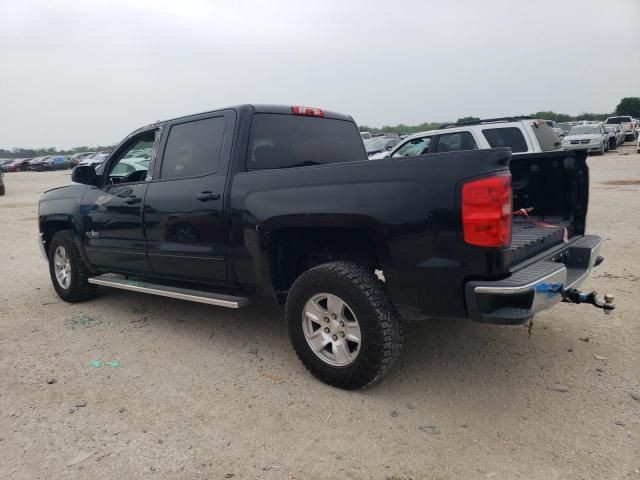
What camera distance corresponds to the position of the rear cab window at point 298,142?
3967 millimetres

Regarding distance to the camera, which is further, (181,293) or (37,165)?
(37,165)

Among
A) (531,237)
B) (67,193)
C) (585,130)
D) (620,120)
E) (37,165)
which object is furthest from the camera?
(37,165)

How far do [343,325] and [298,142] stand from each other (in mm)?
1735

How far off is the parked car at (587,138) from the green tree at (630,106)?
131 feet

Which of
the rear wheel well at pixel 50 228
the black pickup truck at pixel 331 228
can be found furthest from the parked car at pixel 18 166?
the black pickup truck at pixel 331 228

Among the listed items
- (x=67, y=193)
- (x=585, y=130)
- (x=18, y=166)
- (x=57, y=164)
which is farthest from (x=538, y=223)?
(x=18, y=166)

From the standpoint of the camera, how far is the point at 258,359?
12.8 ft

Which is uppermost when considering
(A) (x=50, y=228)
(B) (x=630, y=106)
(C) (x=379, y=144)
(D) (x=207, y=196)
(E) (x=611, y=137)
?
(B) (x=630, y=106)

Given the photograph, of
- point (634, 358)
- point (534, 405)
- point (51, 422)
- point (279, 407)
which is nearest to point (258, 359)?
point (279, 407)

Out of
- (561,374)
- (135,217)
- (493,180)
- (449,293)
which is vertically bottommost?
A: (561,374)

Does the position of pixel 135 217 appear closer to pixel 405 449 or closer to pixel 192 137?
pixel 192 137

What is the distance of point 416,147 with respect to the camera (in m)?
10.0

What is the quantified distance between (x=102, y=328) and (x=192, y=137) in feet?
6.60

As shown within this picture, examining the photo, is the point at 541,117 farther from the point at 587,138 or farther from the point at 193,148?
the point at 193,148
